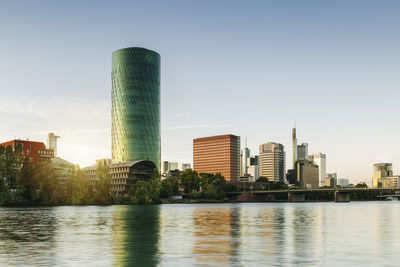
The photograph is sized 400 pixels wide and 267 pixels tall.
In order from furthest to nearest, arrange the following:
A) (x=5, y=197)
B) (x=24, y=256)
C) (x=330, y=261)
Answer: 1. (x=5, y=197)
2. (x=24, y=256)
3. (x=330, y=261)

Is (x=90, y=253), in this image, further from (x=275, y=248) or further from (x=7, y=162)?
(x=7, y=162)

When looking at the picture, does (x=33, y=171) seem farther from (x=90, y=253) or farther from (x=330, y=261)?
(x=330, y=261)

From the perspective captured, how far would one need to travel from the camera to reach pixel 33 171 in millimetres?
168875

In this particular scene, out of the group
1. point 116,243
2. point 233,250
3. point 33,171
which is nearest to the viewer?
point 233,250

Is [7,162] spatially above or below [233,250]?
above

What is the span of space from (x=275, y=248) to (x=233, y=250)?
385cm

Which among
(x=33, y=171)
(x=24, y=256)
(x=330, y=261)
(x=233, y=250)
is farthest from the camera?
(x=33, y=171)

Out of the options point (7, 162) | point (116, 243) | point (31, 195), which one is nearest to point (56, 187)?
point (31, 195)

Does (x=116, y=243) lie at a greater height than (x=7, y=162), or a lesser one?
lesser

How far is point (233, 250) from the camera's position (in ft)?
112

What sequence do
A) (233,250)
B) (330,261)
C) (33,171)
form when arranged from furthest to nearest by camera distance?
(33,171)
(233,250)
(330,261)

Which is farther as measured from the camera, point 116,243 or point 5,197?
point 5,197

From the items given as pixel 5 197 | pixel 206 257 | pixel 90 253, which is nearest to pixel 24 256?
pixel 90 253

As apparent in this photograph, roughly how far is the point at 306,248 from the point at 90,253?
1740 centimetres
